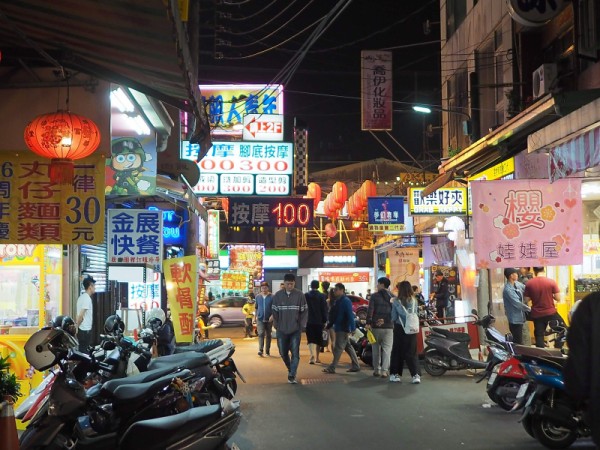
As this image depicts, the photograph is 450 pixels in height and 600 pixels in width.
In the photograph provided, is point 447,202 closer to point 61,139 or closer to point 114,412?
point 61,139

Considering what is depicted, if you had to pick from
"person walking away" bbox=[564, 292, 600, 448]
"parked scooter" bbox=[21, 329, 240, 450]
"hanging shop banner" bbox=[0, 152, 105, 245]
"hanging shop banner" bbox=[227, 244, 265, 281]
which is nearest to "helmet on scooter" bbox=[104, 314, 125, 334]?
"hanging shop banner" bbox=[0, 152, 105, 245]

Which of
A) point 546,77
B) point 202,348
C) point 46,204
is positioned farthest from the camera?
point 546,77

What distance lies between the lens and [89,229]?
7.48 meters

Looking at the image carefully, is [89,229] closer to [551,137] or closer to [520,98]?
[551,137]

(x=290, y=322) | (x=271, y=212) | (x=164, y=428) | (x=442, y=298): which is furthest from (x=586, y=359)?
(x=442, y=298)

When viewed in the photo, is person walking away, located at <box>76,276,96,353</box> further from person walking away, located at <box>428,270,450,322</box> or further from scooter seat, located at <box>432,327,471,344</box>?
person walking away, located at <box>428,270,450,322</box>

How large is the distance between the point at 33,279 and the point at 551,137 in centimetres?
778

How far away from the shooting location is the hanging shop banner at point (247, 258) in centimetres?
3083

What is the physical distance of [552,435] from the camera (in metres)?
7.26

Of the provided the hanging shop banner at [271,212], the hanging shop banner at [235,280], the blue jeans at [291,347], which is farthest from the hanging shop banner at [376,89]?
the hanging shop banner at [235,280]

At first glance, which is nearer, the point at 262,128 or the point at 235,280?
Answer: the point at 262,128

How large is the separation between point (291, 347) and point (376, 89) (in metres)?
8.46

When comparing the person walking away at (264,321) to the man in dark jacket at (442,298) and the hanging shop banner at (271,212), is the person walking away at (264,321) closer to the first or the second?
the hanging shop banner at (271,212)

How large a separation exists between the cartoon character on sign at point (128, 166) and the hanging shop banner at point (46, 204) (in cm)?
216
